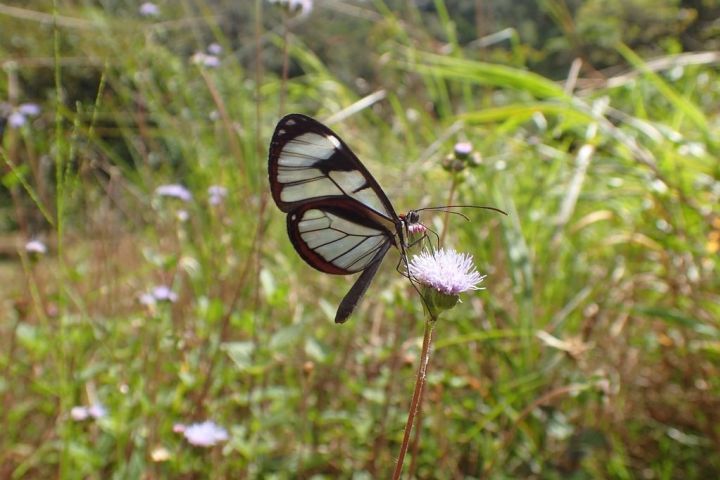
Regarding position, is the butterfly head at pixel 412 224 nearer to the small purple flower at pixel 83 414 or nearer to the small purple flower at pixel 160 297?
the small purple flower at pixel 160 297

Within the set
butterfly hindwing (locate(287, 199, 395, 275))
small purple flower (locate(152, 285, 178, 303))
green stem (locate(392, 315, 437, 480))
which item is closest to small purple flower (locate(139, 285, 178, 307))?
small purple flower (locate(152, 285, 178, 303))

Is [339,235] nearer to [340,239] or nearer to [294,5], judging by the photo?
[340,239]

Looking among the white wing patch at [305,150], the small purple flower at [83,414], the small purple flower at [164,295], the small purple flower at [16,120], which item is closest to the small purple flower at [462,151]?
the white wing patch at [305,150]

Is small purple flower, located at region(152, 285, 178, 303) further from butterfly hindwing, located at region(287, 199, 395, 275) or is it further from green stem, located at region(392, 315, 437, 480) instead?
green stem, located at region(392, 315, 437, 480)

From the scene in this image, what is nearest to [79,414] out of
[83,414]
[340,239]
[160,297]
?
[83,414]

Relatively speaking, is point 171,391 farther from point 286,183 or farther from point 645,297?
point 645,297

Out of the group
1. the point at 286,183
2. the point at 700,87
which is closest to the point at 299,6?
the point at 286,183

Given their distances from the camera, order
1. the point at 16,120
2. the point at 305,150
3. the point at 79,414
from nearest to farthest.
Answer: the point at 305,150
the point at 79,414
the point at 16,120
